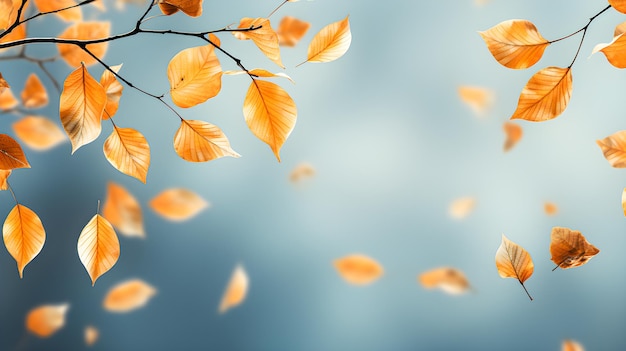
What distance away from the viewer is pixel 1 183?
205 millimetres

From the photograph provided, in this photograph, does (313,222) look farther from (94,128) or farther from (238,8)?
(94,128)

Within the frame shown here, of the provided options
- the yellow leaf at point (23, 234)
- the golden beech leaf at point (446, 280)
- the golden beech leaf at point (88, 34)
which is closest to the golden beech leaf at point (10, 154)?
the yellow leaf at point (23, 234)

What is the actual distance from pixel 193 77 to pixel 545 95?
16 cm

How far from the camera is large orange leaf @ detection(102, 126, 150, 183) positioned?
0.65 ft

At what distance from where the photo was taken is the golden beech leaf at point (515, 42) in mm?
181

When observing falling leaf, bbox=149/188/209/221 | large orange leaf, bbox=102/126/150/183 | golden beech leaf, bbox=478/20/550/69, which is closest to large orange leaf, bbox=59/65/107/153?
large orange leaf, bbox=102/126/150/183

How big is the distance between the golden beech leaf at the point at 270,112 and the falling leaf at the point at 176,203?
1.18 ft

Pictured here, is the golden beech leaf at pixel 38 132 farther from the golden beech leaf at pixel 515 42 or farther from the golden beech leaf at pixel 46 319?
the golden beech leaf at pixel 515 42

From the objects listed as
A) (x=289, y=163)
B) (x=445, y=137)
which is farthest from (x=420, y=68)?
(x=289, y=163)

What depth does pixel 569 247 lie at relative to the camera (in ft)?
0.73

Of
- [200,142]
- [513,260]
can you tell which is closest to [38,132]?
[200,142]

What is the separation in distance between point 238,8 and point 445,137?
296 mm

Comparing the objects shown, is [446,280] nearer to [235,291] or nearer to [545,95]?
[235,291]

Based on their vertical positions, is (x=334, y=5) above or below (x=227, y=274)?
above
